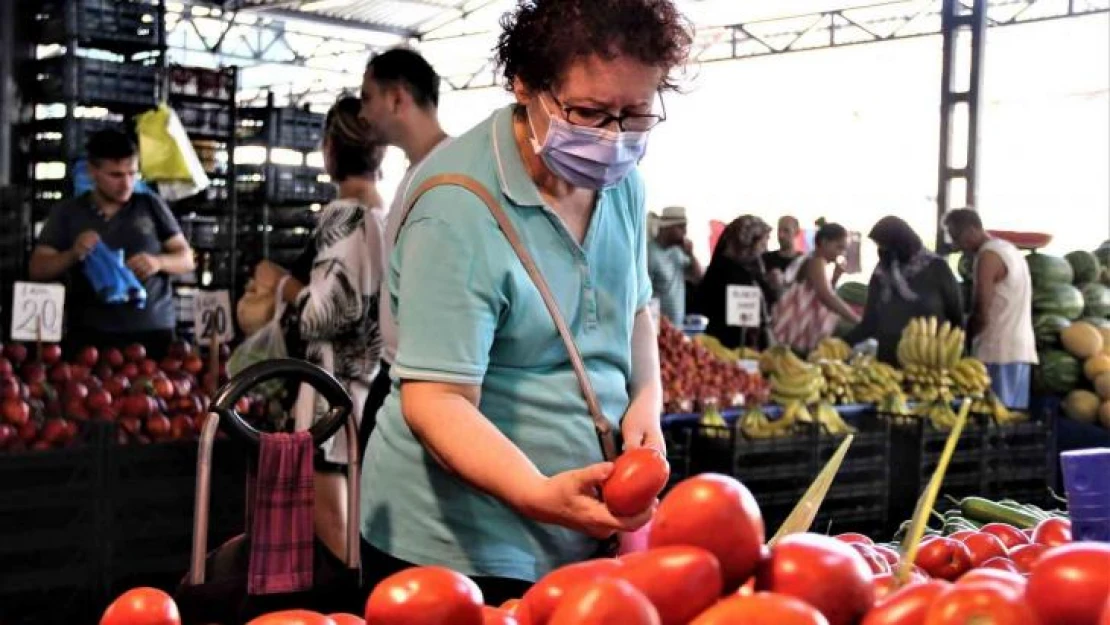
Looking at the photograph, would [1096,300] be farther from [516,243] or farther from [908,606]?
[908,606]

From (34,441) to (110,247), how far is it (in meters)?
1.52

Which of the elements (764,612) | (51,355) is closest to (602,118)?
(764,612)

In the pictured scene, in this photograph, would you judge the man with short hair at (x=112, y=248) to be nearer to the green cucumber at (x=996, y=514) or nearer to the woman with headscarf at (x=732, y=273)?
the woman with headscarf at (x=732, y=273)

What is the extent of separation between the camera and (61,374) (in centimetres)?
417

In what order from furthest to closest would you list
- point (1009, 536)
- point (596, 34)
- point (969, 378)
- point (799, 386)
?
point (969, 378) < point (799, 386) < point (596, 34) < point (1009, 536)

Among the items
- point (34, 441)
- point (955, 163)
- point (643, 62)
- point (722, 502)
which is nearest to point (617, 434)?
point (643, 62)

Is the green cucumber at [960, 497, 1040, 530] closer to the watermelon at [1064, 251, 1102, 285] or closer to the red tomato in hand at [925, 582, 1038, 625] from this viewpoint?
the red tomato in hand at [925, 582, 1038, 625]

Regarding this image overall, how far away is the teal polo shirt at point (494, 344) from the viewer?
5.62ft

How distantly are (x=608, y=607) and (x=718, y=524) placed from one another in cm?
13

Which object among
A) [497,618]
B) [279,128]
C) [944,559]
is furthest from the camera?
[279,128]

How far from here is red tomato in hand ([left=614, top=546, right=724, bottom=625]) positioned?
0.85 m

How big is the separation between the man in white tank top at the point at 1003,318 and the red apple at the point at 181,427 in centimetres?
399

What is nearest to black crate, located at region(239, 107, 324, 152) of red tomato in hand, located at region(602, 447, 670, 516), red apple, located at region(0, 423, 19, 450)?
red apple, located at region(0, 423, 19, 450)

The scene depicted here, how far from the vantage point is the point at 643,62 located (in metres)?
1.72
